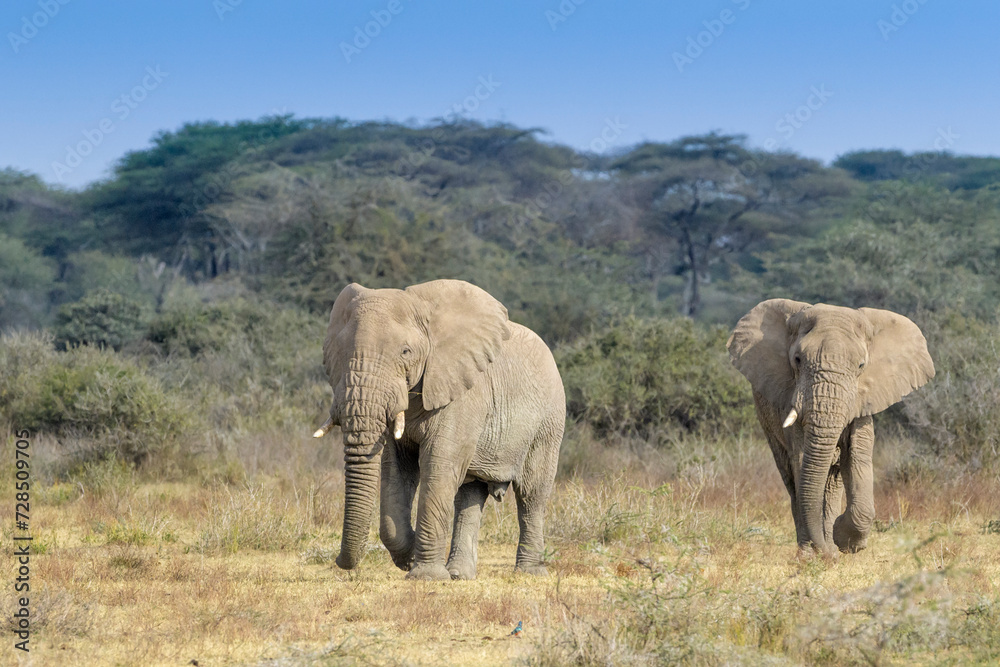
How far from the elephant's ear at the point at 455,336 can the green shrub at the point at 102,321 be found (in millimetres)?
13404

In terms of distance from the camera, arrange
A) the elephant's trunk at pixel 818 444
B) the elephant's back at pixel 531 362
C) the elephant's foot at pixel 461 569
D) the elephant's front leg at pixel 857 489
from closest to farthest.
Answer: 1. the elephant's foot at pixel 461 569
2. the elephant's back at pixel 531 362
3. the elephant's trunk at pixel 818 444
4. the elephant's front leg at pixel 857 489

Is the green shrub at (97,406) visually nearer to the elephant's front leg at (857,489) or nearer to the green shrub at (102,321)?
the green shrub at (102,321)

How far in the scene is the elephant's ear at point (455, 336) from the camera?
22.2 ft

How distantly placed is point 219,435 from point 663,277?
2605 cm

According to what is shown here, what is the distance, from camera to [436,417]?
22.4 feet

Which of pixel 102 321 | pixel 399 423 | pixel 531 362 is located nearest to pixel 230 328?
pixel 102 321

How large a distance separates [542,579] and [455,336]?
167 cm

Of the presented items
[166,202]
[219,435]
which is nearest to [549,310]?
[219,435]

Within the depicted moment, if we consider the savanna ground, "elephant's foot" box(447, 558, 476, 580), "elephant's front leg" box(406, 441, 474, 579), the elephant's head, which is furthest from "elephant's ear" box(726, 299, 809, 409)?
"elephant's front leg" box(406, 441, 474, 579)

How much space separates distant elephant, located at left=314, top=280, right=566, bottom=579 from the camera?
6438mm

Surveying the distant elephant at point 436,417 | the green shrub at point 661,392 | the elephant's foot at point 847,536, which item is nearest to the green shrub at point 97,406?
the green shrub at point 661,392

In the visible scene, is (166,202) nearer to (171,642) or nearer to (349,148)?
(349,148)

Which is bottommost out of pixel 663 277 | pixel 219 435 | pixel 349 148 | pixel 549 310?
pixel 219 435

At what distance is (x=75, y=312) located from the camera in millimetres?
20141
